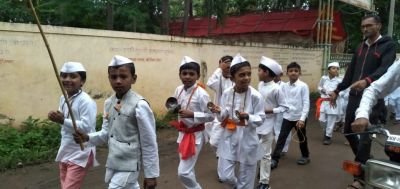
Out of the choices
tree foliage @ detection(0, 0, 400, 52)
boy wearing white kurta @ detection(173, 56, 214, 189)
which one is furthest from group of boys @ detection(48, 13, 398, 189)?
tree foliage @ detection(0, 0, 400, 52)

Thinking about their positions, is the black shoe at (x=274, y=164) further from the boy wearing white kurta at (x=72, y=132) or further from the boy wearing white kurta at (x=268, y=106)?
the boy wearing white kurta at (x=72, y=132)

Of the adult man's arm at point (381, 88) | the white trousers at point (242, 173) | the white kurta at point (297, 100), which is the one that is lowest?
the white trousers at point (242, 173)

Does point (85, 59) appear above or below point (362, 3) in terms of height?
below

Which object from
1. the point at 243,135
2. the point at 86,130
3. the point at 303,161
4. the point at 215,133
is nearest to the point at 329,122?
the point at 303,161

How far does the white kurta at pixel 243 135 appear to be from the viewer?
171 inches

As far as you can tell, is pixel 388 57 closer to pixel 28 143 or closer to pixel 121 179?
pixel 121 179

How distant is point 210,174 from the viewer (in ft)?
19.9

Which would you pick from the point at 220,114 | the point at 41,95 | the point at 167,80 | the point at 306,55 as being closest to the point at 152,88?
the point at 167,80

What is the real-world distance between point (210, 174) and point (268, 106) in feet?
4.51

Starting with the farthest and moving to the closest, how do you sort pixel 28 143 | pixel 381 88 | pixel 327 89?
pixel 327 89 < pixel 28 143 < pixel 381 88

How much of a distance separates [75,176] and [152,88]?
5881 millimetres

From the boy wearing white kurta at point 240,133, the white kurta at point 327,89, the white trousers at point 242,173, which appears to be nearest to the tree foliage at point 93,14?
the white kurta at point 327,89

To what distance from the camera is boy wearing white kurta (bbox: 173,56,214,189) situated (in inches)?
173

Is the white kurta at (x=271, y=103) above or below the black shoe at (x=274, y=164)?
above
